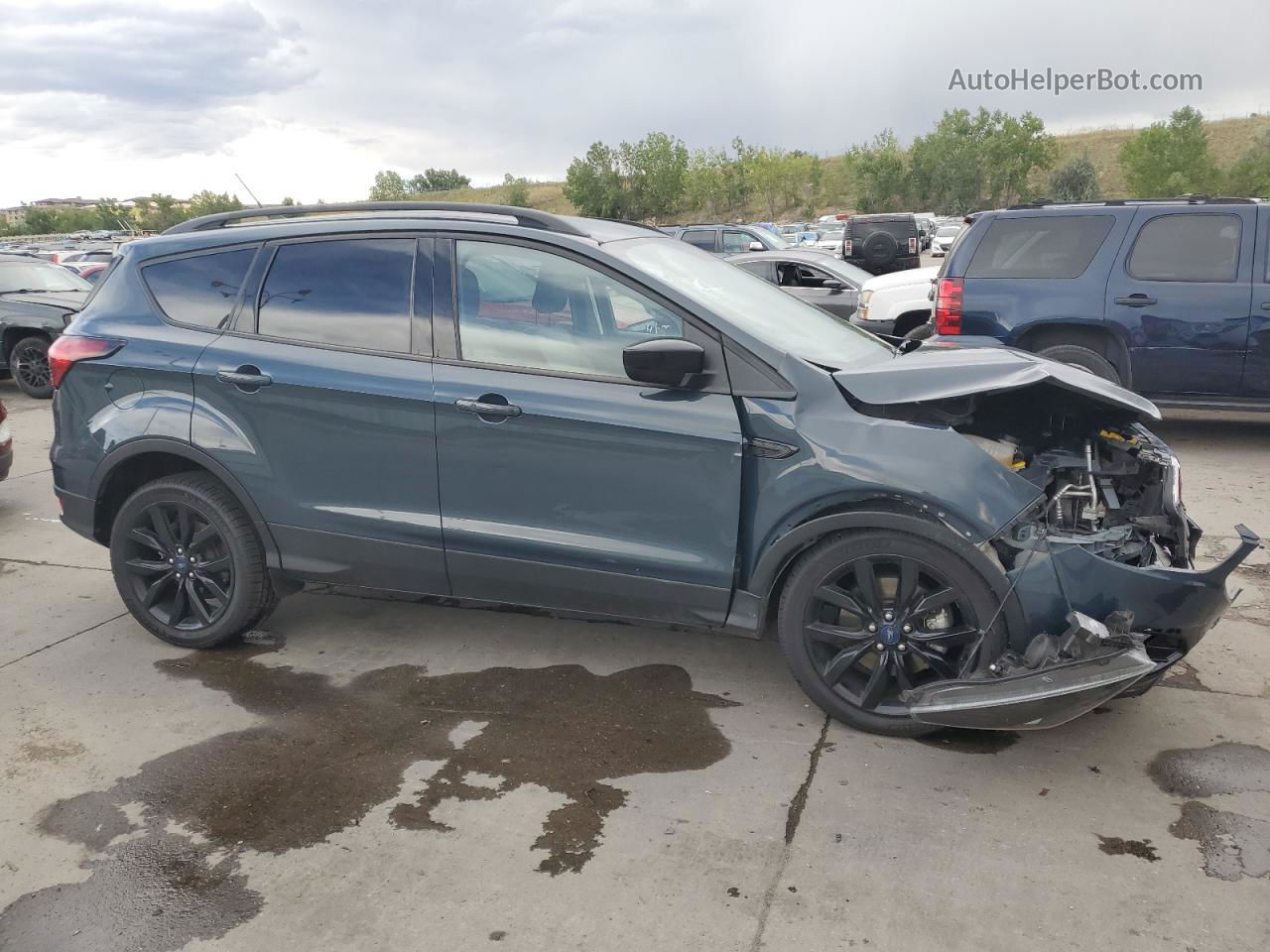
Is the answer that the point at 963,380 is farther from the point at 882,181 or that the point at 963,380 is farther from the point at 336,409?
the point at 882,181

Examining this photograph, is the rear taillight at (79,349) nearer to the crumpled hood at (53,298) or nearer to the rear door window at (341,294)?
the rear door window at (341,294)

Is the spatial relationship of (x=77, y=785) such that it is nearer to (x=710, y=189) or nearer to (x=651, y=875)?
(x=651, y=875)

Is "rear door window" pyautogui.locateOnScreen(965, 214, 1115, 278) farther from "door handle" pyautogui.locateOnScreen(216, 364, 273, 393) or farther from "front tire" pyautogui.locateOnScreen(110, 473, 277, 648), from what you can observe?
"front tire" pyautogui.locateOnScreen(110, 473, 277, 648)

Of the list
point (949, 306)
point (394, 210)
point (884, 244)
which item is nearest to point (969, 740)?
point (394, 210)

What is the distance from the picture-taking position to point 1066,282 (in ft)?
26.3

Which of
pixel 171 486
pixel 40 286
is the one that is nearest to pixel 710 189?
pixel 40 286

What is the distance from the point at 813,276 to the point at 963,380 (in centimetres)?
1016

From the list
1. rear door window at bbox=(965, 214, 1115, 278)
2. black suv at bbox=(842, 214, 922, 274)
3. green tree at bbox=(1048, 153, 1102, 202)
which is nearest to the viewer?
rear door window at bbox=(965, 214, 1115, 278)

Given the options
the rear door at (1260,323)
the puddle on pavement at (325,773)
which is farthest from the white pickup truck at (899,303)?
the puddle on pavement at (325,773)

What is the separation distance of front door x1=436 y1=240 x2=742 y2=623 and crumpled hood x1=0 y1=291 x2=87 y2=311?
10.1 metres

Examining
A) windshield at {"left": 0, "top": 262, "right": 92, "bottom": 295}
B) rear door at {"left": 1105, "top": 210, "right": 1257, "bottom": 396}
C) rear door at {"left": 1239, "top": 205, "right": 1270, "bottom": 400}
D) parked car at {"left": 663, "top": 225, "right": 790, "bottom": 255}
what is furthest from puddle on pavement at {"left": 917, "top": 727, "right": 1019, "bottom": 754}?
parked car at {"left": 663, "top": 225, "right": 790, "bottom": 255}

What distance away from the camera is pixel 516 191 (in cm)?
9362

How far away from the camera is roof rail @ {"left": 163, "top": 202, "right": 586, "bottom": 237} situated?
4094mm

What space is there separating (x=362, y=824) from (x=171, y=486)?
1973 mm
